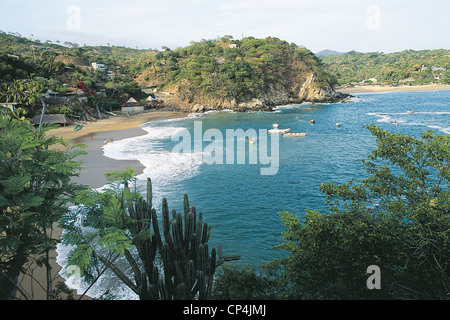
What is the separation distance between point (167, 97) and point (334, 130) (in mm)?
43406

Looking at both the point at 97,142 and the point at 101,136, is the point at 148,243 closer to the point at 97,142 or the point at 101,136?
the point at 97,142

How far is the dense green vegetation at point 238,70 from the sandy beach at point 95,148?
11675 millimetres

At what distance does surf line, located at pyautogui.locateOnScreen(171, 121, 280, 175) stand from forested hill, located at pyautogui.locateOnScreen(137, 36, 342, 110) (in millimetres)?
25786

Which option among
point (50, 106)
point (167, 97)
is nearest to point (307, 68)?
point (167, 97)

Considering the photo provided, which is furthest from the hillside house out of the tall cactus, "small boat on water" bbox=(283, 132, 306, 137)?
the tall cactus

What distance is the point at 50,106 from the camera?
146 ft

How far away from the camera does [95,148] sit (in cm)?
3159

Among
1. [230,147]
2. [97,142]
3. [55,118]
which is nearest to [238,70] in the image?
[230,147]

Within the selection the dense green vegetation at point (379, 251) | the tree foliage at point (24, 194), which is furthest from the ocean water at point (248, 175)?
the tree foliage at point (24, 194)

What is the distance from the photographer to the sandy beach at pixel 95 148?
10961 mm

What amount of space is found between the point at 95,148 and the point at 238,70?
4660 cm
